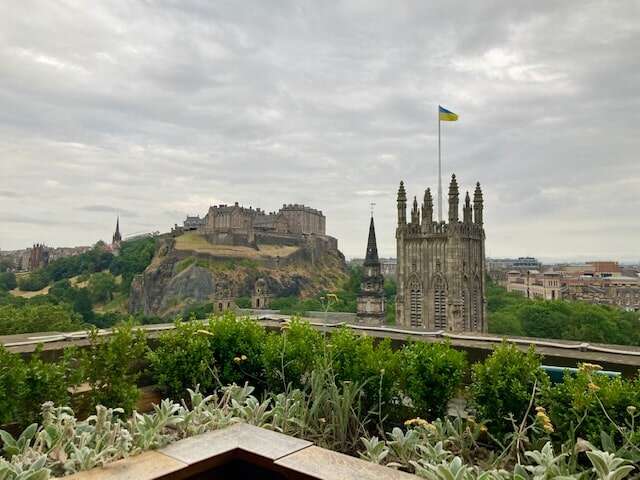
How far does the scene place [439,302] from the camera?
47.7m

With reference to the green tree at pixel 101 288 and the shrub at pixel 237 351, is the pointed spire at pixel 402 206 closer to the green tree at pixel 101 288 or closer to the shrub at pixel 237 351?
the shrub at pixel 237 351

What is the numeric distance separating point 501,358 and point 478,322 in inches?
1862

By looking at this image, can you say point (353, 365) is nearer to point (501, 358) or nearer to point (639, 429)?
point (501, 358)

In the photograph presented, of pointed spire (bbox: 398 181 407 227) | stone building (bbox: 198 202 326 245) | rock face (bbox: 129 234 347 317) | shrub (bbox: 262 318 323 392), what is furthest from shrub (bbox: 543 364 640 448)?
stone building (bbox: 198 202 326 245)

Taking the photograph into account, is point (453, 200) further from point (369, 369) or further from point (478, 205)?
point (369, 369)

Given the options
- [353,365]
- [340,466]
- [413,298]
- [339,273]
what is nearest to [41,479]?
[340,466]

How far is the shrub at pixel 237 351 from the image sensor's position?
5371 millimetres

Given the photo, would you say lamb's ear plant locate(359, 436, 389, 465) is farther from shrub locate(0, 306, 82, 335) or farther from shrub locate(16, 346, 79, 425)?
shrub locate(0, 306, 82, 335)

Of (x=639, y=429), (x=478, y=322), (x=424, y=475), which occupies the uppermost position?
(x=639, y=429)

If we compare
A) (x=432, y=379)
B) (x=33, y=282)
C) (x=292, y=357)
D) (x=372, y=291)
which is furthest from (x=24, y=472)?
(x=33, y=282)

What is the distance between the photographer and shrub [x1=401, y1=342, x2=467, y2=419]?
4.19m

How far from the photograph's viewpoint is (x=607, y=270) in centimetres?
15938

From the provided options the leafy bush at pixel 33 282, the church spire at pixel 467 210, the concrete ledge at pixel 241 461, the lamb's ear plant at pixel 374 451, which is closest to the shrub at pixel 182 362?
the concrete ledge at pixel 241 461

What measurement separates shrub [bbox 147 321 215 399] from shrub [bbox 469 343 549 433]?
9.12ft
